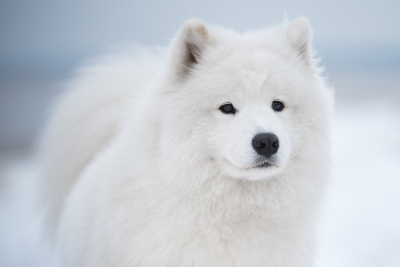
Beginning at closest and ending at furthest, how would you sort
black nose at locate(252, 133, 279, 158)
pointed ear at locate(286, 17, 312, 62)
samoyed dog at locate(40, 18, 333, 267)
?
black nose at locate(252, 133, 279, 158)
samoyed dog at locate(40, 18, 333, 267)
pointed ear at locate(286, 17, 312, 62)

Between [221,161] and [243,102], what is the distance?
0.33 meters

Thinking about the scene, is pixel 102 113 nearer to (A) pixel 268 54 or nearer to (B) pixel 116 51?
(B) pixel 116 51

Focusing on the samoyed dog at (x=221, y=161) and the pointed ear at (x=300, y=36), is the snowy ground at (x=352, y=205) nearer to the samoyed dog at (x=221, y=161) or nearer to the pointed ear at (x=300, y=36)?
the samoyed dog at (x=221, y=161)

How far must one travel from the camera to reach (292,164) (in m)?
2.29

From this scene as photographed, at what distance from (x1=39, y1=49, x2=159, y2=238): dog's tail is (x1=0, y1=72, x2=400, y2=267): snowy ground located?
81 centimetres

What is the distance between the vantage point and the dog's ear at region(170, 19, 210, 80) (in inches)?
89.2

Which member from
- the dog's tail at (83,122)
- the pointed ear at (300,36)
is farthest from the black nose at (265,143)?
the dog's tail at (83,122)

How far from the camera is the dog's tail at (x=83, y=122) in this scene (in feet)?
10.9

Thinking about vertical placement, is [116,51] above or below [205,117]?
above

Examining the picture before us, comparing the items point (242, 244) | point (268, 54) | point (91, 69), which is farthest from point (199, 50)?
point (91, 69)

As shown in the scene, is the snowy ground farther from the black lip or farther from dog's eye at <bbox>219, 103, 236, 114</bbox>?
dog's eye at <bbox>219, 103, 236, 114</bbox>

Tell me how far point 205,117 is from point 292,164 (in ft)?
1.81

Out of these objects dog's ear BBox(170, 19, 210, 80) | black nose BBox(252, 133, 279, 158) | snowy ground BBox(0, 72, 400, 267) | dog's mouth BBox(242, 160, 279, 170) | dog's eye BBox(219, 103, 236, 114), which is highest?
dog's ear BBox(170, 19, 210, 80)

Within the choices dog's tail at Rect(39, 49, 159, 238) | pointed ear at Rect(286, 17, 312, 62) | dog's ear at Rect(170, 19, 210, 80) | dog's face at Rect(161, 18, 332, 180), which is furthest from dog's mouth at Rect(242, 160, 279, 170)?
dog's tail at Rect(39, 49, 159, 238)
